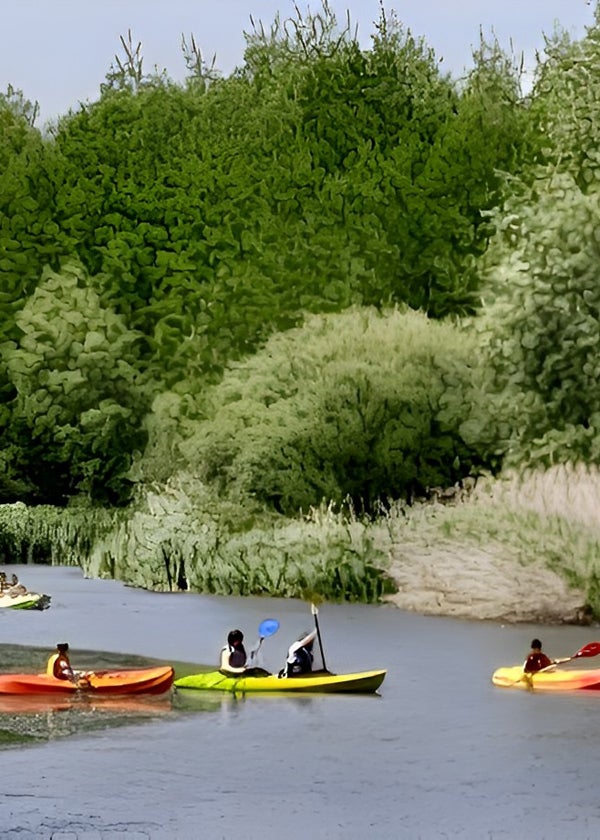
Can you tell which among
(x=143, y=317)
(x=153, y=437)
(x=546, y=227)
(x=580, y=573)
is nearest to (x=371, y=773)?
(x=580, y=573)

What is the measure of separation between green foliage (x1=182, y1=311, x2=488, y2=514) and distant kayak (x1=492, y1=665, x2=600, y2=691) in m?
14.7

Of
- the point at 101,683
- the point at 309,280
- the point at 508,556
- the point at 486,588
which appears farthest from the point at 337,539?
the point at 309,280

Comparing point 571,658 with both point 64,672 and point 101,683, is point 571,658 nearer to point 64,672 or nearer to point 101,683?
point 101,683

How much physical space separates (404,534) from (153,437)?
1736 cm

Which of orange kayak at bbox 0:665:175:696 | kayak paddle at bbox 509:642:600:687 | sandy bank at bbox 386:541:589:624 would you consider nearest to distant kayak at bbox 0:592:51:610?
sandy bank at bbox 386:541:589:624

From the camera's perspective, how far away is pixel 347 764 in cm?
1614

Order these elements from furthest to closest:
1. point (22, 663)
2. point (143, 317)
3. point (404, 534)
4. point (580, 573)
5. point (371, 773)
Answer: point (143, 317), point (404, 534), point (580, 573), point (22, 663), point (371, 773)

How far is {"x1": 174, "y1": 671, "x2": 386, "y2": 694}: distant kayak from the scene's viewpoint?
19.9m

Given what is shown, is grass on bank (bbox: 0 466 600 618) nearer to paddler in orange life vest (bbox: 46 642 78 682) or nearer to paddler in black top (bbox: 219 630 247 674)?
paddler in black top (bbox: 219 630 247 674)

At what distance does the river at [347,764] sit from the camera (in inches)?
547

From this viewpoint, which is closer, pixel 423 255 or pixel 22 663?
pixel 22 663

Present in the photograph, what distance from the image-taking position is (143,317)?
50.5 meters

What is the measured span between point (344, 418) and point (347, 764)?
19.1 metres

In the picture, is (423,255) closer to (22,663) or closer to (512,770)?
(22,663)
